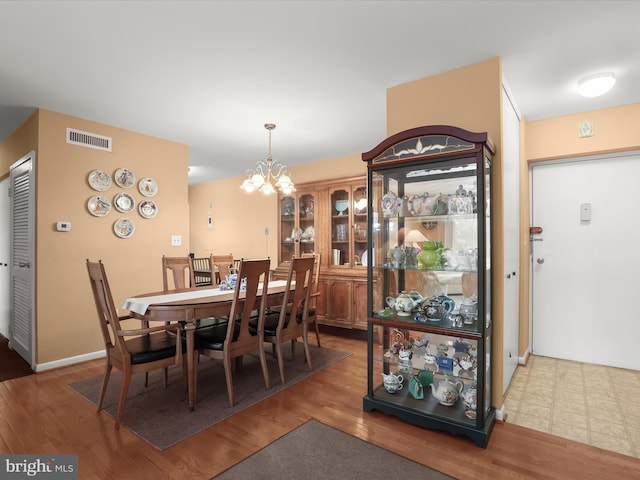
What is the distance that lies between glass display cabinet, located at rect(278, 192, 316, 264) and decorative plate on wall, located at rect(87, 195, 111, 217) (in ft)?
8.32

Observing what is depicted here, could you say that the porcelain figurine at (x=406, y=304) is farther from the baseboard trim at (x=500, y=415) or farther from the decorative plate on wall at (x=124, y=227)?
the decorative plate on wall at (x=124, y=227)

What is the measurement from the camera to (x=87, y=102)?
3188 millimetres

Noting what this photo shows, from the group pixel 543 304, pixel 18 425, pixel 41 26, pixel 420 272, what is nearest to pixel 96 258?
pixel 18 425

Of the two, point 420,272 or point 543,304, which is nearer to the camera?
point 420,272

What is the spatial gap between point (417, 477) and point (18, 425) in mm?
2538

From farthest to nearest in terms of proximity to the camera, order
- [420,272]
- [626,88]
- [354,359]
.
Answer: [354,359]
[626,88]
[420,272]

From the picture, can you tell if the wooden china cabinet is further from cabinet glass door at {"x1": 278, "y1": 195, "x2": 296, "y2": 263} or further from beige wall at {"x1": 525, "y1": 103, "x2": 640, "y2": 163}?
beige wall at {"x1": 525, "y1": 103, "x2": 640, "y2": 163}

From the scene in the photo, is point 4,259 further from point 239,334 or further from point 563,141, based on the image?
point 563,141

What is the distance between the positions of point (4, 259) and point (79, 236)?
1.74 metres

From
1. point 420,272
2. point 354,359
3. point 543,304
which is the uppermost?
point 420,272

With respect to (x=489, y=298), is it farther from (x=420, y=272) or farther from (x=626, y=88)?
(x=626, y=88)

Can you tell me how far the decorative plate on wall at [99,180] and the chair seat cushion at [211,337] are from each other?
6.51 feet

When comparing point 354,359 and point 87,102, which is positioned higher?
point 87,102

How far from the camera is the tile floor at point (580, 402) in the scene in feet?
7.20
